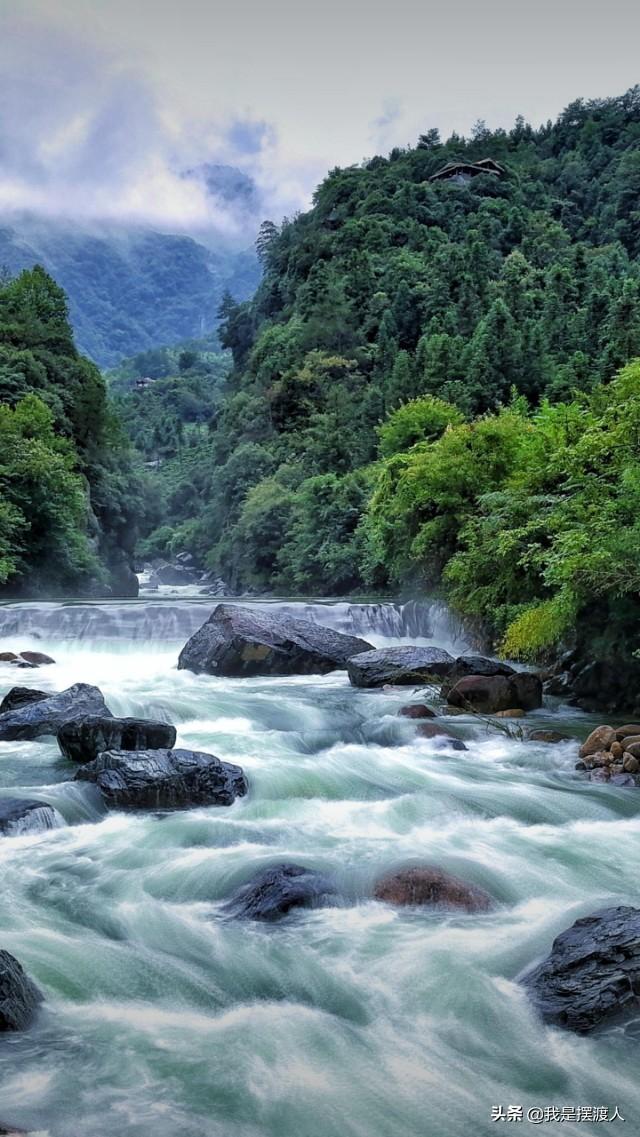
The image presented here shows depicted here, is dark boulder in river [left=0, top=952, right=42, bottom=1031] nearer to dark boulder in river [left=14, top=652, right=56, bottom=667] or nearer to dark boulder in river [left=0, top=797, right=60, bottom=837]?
dark boulder in river [left=0, top=797, right=60, bottom=837]

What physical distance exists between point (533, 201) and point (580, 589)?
90.2 meters

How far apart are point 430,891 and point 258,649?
36.9 ft

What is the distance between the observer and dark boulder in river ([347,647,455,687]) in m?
16.0

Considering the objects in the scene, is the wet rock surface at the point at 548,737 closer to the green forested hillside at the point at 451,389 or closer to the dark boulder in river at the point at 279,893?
the green forested hillside at the point at 451,389

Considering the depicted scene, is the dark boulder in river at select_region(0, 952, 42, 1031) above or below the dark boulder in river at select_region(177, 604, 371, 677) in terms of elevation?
below

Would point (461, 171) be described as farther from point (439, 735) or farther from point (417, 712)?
point (439, 735)

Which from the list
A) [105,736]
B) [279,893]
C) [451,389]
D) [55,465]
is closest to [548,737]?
[105,736]

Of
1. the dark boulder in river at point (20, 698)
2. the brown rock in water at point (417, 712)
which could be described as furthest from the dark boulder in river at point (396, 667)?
the dark boulder in river at point (20, 698)

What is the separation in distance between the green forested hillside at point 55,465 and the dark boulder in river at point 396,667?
17435 mm

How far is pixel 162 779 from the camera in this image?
9.12 metres

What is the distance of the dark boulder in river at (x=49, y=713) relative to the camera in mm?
11781

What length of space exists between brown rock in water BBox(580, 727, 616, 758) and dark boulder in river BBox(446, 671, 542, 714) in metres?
2.54

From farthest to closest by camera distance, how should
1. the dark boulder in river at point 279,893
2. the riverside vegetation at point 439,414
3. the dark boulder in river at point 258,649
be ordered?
the dark boulder in river at point 258,649 < the riverside vegetation at point 439,414 < the dark boulder in river at point 279,893

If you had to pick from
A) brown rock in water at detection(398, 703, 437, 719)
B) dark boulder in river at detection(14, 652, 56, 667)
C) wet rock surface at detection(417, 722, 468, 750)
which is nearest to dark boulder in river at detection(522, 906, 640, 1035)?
wet rock surface at detection(417, 722, 468, 750)
